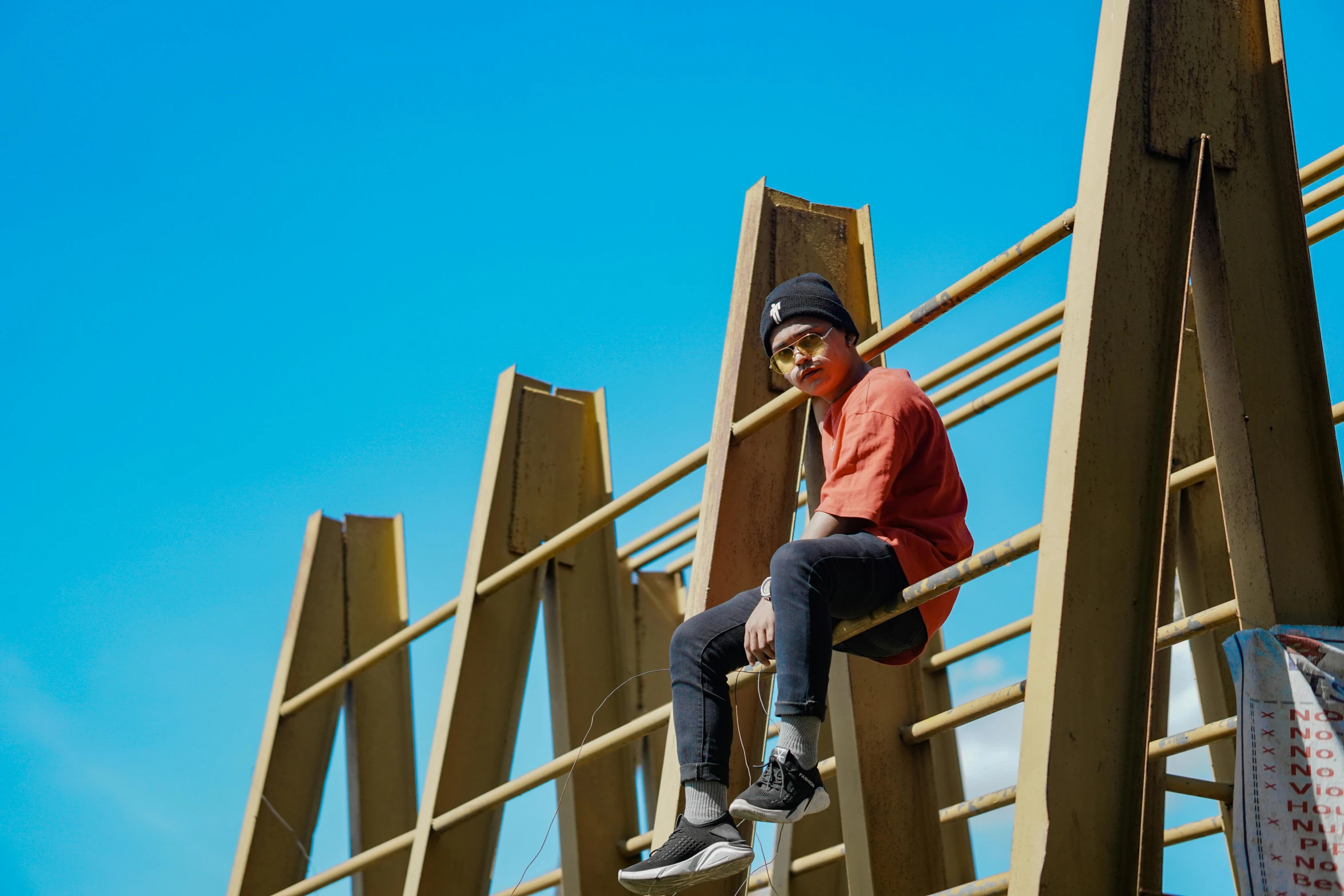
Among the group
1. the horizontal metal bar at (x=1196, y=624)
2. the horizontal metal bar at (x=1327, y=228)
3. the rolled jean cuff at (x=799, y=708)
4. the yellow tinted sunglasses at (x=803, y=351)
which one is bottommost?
the rolled jean cuff at (x=799, y=708)

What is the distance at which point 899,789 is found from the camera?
341 centimetres

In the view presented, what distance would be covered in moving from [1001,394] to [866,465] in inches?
81.5

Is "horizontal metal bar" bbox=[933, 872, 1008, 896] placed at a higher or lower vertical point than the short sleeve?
lower

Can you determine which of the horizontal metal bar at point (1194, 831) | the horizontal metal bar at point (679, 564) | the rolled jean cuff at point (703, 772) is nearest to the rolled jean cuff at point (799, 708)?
the rolled jean cuff at point (703, 772)

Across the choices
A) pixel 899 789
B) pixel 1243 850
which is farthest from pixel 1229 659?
pixel 899 789

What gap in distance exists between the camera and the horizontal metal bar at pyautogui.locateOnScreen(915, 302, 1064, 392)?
4.20m

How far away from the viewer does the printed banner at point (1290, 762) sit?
2.27 metres

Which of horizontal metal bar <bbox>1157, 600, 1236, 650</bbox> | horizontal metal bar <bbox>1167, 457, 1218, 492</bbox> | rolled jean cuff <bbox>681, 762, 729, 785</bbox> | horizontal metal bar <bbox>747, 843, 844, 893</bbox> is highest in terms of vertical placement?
horizontal metal bar <bbox>1167, 457, 1218, 492</bbox>

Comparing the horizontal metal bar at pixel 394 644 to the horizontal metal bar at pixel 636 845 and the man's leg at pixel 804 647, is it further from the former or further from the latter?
the man's leg at pixel 804 647

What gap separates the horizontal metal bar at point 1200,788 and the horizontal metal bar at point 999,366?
1828 millimetres

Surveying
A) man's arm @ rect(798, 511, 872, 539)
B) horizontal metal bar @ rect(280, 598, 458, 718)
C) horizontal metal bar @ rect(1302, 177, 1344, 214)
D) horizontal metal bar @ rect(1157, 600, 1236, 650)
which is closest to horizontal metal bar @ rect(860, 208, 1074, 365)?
man's arm @ rect(798, 511, 872, 539)

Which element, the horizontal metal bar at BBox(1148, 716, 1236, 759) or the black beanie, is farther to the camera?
the black beanie

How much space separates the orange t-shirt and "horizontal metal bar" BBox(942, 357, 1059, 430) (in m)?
1.55

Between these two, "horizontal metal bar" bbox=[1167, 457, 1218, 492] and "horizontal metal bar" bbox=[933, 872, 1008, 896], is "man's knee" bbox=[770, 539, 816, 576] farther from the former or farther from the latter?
"horizontal metal bar" bbox=[1167, 457, 1218, 492]
